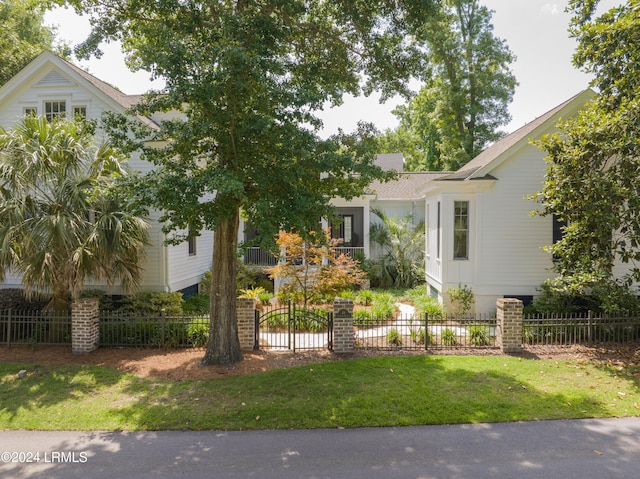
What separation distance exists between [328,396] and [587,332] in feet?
24.6

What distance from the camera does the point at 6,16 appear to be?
20.3m

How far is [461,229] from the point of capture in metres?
13.2

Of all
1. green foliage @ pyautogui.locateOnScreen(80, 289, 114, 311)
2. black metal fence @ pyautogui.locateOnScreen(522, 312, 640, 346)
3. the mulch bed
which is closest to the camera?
the mulch bed

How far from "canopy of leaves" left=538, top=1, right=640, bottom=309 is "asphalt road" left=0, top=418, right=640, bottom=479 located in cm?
443

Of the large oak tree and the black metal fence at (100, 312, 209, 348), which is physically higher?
the large oak tree

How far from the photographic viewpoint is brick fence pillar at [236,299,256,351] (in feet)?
31.7

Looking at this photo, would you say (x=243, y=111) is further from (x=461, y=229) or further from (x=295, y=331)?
(x=461, y=229)

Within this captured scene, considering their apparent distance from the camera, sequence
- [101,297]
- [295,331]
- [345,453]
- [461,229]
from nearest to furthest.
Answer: [345,453]
[295,331]
[101,297]
[461,229]

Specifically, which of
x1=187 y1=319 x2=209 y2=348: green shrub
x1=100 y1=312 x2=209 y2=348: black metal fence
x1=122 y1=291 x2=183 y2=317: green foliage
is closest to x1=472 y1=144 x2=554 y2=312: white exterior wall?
x1=187 y1=319 x2=209 y2=348: green shrub

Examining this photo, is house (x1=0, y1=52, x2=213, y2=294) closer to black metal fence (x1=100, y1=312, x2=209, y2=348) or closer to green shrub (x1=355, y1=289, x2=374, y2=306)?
black metal fence (x1=100, y1=312, x2=209, y2=348)

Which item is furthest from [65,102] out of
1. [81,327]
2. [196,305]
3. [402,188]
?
[402,188]

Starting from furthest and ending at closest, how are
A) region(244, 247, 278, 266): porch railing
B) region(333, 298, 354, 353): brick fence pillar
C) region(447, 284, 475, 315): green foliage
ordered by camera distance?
1. region(244, 247, 278, 266): porch railing
2. region(447, 284, 475, 315): green foliage
3. region(333, 298, 354, 353): brick fence pillar

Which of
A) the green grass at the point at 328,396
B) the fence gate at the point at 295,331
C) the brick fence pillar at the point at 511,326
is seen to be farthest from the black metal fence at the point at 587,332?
the fence gate at the point at 295,331

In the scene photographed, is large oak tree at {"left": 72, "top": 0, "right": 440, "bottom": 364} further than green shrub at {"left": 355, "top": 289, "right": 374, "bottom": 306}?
No
